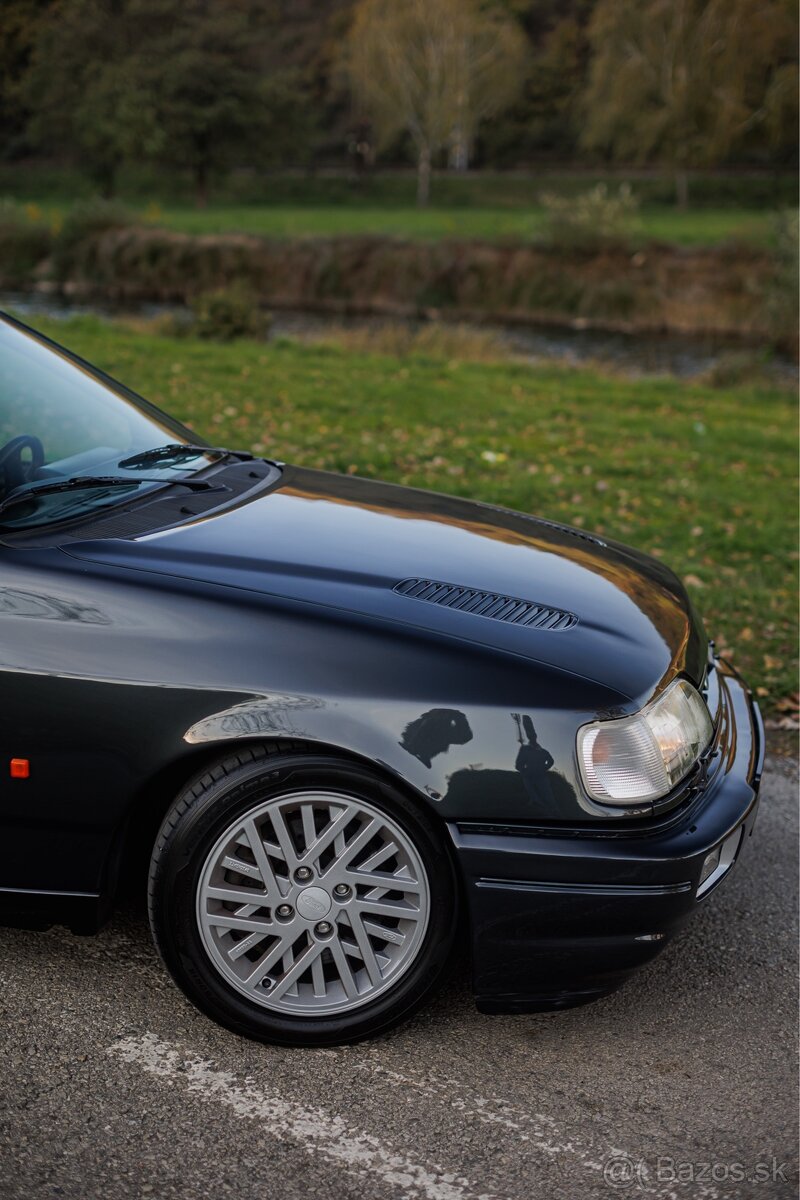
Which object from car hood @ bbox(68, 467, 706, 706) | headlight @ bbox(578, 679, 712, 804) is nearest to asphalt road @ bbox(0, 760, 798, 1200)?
headlight @ bbox(578, 679, 712, 804)

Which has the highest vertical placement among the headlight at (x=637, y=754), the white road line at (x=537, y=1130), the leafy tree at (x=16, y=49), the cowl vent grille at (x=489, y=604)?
the leafy tree at (x=16, y=49)

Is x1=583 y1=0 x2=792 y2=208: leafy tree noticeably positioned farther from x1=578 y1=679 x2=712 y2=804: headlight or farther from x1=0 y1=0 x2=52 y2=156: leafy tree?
x1=578 y1=679 x2=712 y2=804: headlight

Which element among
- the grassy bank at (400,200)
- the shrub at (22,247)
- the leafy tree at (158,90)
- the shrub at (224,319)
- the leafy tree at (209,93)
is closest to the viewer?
the shrub at (224,319)

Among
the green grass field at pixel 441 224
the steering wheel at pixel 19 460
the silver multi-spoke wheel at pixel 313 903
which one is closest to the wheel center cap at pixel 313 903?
the silver multi-spoke wheel at pixel 313 903

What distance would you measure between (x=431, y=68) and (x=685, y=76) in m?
19.0

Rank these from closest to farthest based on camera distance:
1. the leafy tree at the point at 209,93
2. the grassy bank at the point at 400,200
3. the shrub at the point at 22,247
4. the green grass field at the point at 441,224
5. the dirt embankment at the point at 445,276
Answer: the dirt embankment at the point at 445,276
the green grass field at the point at 441,224
the shrub at the point at 22,247
the grassy bank at the point at 400,200
the leafy tree at the point at 209,93

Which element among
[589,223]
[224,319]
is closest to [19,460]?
[224,319]

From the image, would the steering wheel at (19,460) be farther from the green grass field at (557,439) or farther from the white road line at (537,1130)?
the green grass field at (557,439)

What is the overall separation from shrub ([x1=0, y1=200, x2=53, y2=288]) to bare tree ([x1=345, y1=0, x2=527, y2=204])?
90.1 feet

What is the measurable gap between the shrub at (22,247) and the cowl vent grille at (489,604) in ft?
117

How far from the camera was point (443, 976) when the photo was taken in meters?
3.02

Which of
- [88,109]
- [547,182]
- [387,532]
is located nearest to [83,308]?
[387,532]

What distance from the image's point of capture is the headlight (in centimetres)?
288

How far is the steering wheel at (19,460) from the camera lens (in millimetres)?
3444
